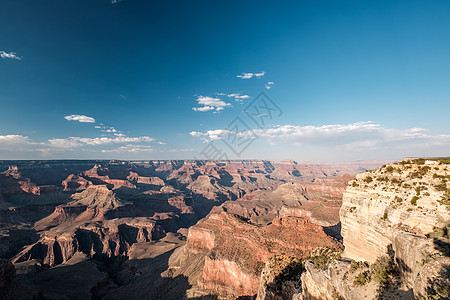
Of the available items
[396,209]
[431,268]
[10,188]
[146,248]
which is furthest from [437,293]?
[10,188]

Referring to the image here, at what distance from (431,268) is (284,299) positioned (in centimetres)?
1830

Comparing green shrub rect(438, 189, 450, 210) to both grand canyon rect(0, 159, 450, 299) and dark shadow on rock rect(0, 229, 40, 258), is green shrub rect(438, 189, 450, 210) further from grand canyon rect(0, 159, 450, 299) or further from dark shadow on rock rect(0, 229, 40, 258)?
dark shadow on rock rect(0, 229, 40, 258)

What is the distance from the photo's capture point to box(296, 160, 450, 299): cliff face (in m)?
10.4

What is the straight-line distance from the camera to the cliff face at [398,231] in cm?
1042

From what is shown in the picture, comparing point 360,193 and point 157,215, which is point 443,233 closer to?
point 360,193

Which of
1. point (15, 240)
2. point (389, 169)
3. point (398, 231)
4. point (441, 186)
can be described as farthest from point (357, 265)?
point (15, 240)

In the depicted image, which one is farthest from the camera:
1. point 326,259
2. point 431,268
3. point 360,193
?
point 326,259

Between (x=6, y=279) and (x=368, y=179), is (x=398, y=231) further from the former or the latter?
(x=6, y=279)

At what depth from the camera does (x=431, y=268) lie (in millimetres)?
9711

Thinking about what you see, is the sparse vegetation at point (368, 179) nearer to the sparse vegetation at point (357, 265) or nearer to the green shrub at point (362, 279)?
the sparse vegetation at point (357, 265)

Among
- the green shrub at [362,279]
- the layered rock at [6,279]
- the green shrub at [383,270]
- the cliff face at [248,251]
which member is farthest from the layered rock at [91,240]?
the green shrub at [383,270]

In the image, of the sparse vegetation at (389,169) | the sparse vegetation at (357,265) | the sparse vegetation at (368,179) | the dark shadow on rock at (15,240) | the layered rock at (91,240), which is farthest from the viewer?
the layered rock at (91,240)

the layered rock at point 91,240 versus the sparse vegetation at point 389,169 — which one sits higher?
the sparse vegetation at point 389,169

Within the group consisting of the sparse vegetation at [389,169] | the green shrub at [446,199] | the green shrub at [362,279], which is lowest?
the green shrub at [362,279]
